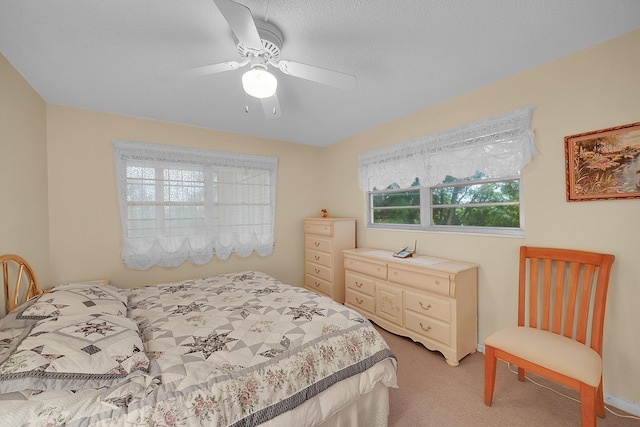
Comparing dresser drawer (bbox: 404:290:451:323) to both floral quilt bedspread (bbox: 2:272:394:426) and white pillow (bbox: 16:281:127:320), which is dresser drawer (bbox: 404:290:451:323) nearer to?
floral quilt bedspread (bbox: 2:272:394:426)

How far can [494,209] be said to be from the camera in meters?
2.40

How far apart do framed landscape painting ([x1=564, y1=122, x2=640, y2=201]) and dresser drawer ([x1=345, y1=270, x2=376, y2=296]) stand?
190 cm

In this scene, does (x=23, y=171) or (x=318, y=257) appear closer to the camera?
(x=23, y=171)

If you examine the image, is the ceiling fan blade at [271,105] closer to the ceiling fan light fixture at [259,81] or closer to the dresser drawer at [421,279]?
the ceiling fan light fixture at [259,81]

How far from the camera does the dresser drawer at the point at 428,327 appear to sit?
2.24 meters

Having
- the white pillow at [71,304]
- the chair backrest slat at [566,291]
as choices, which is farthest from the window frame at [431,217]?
the white pillow at [71,304]

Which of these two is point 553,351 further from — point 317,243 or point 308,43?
point 317,243

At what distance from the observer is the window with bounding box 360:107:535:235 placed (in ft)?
7.20

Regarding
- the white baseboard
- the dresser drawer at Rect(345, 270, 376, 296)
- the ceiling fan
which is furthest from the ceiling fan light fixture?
the white baseboard

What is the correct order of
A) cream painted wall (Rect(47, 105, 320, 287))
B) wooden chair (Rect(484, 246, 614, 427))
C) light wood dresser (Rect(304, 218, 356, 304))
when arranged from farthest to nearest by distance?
light wood dresser (Rect(304, 218, 356, 304)), cream painted wall (Rect(47, 105, 320, 287)), wooden chair (Rect(484, 246, 614, 427))

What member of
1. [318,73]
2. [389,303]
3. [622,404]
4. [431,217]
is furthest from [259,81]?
[622,404]

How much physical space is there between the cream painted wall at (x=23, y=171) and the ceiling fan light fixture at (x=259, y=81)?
1757 mm

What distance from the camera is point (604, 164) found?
5.68 feet

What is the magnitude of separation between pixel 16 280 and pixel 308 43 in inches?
106
